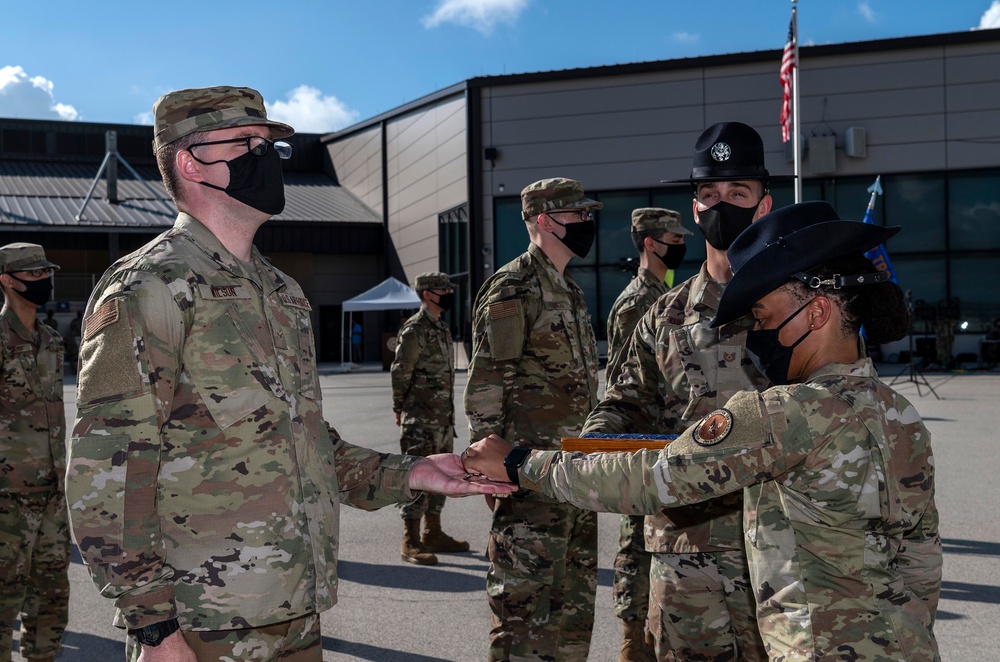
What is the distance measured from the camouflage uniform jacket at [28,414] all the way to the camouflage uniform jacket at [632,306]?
10.1 feet

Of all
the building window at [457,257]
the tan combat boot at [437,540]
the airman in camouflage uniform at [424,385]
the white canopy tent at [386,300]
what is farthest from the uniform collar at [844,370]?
the building window at [457,257]

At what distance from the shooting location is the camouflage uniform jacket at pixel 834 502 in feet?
7.34

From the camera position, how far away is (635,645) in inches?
183

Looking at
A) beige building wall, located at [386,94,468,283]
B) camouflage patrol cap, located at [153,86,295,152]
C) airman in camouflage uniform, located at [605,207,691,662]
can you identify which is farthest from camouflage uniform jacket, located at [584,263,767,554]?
beige building wall, located at [386,94,468,283]

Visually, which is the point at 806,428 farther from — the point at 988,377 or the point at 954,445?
the point at 988,377

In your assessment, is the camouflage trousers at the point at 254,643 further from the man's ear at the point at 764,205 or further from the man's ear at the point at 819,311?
the man's ear at the point at 764,205

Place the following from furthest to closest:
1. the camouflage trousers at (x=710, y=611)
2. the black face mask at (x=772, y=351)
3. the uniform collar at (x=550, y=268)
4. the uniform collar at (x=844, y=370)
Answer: the uniform collar at (x=550, y=268) < the camouflage trousers at (x=710, y=611) < the black face mask at (x=772, y=351) < the uniform collar at (x=844, y=370)

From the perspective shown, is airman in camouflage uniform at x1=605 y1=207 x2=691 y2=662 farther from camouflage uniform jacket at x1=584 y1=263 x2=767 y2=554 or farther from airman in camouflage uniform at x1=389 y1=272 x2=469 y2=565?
airman in camouflage uniform at x1=389 y1=272 x2=469 y2=565

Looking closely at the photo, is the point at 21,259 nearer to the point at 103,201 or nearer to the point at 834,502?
the point at 834,502

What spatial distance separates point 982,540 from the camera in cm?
680

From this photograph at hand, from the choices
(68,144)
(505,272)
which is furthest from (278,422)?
(68,144)

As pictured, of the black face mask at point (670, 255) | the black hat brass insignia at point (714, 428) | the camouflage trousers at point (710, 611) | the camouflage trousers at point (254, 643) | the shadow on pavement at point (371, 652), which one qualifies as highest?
the black face mask at point (670, 255)

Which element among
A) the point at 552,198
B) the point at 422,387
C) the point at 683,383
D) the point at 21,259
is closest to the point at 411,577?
the point at 422,387

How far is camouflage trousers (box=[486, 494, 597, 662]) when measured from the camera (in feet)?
13.8
